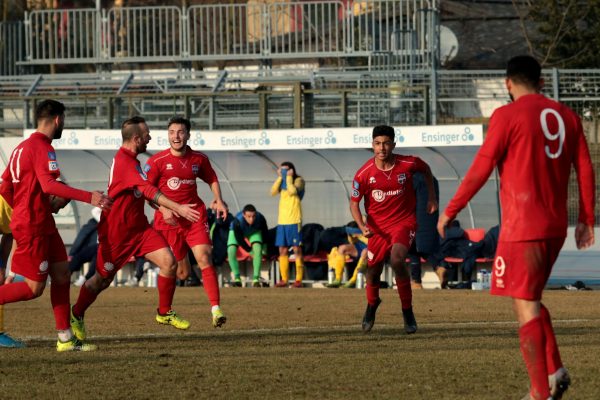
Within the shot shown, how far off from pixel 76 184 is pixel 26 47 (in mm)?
12092

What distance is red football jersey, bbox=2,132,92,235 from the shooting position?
34.2ft

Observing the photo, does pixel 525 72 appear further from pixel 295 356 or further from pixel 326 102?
pixel 326 102

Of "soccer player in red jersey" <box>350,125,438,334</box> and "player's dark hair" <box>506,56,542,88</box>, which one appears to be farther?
"soccer player in red jersey" <box>350,125,438,334</box>

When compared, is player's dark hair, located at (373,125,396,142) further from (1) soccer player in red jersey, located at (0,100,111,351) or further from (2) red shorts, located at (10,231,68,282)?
(2) red shorts, located at (10,231,68,282)

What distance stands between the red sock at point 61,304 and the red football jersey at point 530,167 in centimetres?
457

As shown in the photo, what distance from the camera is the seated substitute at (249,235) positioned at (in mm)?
23750

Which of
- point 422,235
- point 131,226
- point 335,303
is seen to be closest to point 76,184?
point 422,235

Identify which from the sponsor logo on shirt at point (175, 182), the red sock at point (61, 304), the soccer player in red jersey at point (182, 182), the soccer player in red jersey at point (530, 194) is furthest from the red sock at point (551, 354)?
the sponsor logo on shirt at point (175, 182)

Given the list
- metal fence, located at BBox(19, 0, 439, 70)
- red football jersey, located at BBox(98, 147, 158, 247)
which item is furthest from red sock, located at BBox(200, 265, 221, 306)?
metal fence, located at BBox(19, 0, 439, 70)

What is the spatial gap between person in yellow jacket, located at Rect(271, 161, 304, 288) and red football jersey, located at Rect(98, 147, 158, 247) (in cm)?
1149

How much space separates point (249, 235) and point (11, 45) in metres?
15.9

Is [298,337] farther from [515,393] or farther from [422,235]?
[422,235]

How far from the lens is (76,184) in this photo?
25.7 m

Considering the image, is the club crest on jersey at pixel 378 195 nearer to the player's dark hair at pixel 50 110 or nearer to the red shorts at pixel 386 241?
the red shorts at pixel 386 241
